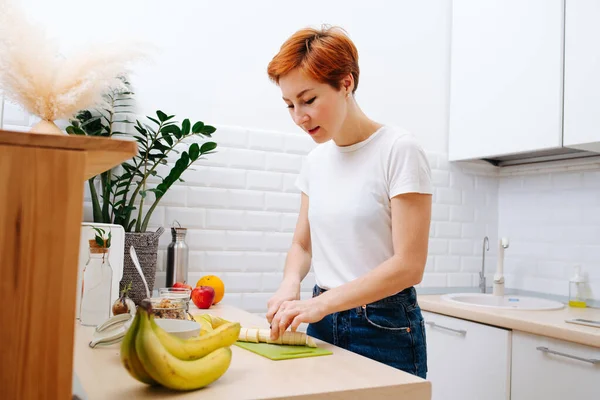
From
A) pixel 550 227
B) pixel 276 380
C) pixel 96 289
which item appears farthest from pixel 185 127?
pixel 550 227

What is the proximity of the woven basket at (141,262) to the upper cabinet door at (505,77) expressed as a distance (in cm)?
167

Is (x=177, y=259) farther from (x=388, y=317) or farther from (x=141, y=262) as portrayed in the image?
(x=388, y=317)

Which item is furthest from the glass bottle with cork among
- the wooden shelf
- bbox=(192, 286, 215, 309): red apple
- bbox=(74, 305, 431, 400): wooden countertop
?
the wooden shelf

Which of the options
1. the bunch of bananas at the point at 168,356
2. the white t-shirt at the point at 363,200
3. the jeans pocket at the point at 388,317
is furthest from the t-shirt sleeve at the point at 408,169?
the bunch of bananas at the point at 168,356

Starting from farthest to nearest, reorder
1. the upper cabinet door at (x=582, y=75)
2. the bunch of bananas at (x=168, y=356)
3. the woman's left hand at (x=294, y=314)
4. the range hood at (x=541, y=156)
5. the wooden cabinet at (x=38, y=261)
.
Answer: the range hood at (x=541, y=156)
the upper cabinet door at (x=582, y=75)
the woman's left hand at (x=294, y=314)
the bunch of bananas at (x=168, y=356)
the wooden cabinet at (x=38, y=261)

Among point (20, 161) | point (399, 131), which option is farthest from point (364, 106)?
point (20, 161)

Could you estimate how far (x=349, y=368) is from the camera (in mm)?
1146

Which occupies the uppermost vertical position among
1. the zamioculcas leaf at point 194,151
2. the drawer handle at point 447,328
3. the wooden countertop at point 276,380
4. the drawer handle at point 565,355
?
the zamioculcas leaf at point 194,151

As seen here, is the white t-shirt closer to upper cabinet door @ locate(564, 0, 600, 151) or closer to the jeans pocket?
the jeans pocket

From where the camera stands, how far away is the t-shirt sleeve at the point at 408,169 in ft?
4.80

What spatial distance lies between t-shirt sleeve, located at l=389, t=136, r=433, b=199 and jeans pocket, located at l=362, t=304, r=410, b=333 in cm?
30

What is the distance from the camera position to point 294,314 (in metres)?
1.31

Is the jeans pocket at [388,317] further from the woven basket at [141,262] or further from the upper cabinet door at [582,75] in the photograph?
the upper cabinet door at [582,75]

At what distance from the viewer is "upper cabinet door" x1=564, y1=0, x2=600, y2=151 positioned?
2.26 meters
